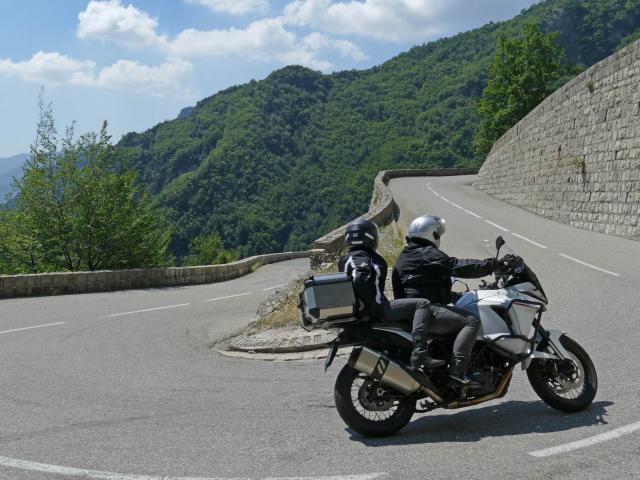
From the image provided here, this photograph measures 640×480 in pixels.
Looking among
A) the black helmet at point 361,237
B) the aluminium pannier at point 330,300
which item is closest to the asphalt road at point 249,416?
the aluminium pannier at point 330,300

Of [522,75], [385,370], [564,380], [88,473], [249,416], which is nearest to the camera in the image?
[88,473]

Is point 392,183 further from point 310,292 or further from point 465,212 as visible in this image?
point 310,292

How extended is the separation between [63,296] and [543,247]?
12258 mm

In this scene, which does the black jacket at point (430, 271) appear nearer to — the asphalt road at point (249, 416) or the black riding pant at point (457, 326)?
the black riding pant at point (457, 326)

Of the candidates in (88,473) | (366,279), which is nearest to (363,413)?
(366,279)

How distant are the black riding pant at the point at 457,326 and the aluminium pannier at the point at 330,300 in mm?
536

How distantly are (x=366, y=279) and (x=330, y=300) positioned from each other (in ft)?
1.04

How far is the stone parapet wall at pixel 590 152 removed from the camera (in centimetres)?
1853

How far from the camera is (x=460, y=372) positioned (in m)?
4.88

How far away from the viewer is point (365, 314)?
4.94m

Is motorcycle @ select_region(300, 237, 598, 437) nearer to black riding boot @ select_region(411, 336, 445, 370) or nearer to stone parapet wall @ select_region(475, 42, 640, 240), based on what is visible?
black riding boot @ select_region(411, 336, 445, 370)

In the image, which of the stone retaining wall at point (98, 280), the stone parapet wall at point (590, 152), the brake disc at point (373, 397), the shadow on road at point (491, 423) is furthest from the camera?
the stone parapet wall at point (590, 152)

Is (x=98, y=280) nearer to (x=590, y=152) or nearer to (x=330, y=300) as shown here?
(x=330, y=300)

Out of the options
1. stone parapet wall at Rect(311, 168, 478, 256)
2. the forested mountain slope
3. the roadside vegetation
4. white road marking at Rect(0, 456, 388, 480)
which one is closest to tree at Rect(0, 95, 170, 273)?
stone parapet wall at Rect(311, 168, 478, 256)
